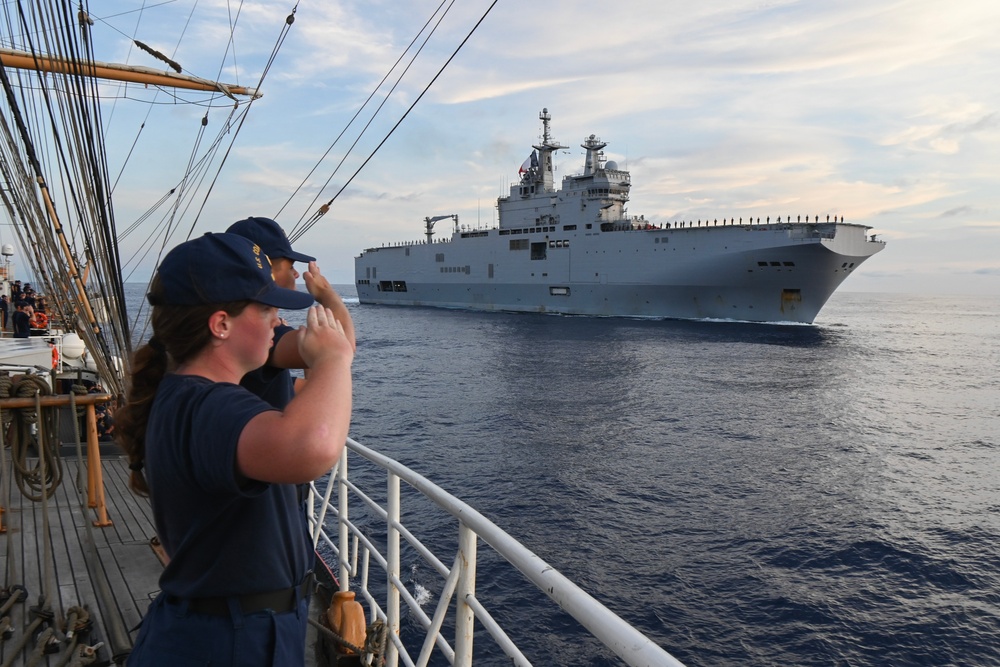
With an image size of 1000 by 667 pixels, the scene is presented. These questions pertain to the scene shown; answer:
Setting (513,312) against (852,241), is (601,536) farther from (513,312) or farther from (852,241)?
(513,312)

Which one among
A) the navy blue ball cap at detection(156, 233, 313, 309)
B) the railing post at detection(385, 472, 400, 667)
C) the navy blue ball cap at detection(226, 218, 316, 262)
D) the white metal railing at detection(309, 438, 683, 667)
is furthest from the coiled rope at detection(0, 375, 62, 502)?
the navy blue ball cap at detection(156, 233, 313, 309)

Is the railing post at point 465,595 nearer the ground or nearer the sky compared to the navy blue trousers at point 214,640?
nearer the ground

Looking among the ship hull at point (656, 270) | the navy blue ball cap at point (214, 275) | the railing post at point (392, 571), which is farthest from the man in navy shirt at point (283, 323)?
the ship hull at point (656, 270)

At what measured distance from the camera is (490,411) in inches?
766

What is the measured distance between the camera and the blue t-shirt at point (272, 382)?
72.6 inches

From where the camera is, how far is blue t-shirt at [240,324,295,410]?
1844mm

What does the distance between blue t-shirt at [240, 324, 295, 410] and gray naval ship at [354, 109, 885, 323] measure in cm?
3859

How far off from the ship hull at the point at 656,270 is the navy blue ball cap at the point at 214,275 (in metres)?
39.0

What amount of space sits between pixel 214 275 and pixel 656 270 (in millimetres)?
42577

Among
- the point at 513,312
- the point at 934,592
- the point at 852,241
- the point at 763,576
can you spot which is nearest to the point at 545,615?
the point at 763,576

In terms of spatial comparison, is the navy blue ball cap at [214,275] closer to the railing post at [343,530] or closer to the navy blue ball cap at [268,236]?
the navy blue ball cap at [268,236]

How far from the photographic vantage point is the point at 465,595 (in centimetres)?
203

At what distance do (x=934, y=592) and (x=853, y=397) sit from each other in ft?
46.6

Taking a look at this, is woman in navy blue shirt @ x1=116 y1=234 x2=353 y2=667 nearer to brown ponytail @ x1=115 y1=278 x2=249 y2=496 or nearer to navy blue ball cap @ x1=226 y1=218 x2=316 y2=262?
brown ponytail @ x1=115 y1=278 x2=249 y2=496
